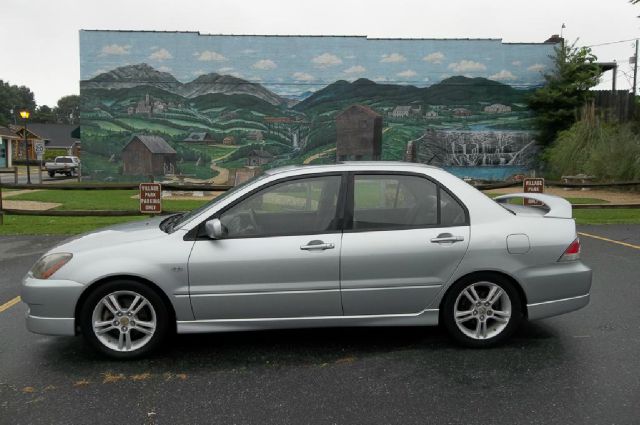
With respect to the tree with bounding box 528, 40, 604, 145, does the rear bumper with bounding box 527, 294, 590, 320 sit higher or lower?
lower

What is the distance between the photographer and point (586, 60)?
1331 inches

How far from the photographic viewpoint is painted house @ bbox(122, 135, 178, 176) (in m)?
34.5

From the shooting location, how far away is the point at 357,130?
35.3 meters

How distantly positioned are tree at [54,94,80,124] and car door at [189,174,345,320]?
5904 inches

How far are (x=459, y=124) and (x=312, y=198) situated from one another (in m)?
32.4

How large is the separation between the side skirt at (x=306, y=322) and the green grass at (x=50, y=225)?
7.44 meters

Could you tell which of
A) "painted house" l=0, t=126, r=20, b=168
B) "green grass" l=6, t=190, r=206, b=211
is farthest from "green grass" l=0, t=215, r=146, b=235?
"painted house" l=0, t=126, r=20, b=168

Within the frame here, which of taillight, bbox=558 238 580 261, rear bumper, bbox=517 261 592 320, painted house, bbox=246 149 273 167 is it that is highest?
painted house, bbox=246 149 273 167

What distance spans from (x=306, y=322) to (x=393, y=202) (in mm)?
1230

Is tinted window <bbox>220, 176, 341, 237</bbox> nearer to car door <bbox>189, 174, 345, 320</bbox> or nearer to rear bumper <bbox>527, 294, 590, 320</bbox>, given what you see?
car door <bbox>189, 174, 345, 320</bbox>

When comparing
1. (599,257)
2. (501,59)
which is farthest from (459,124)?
(599,257)

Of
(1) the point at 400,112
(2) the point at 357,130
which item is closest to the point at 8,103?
(2) the point at 357,130

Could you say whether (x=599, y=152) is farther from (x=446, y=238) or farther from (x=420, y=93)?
(x=446, y=238)

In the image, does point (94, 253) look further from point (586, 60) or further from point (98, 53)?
point (586, 60)
